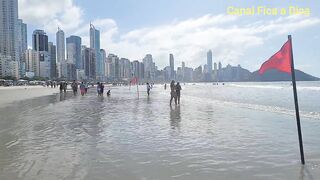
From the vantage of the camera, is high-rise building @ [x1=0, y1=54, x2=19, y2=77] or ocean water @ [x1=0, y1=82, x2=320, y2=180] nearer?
ocean water @ [x1=0, y1=82, x2=320, y2=180]

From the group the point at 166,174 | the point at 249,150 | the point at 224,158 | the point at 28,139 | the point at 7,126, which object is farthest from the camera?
the point at 7,126

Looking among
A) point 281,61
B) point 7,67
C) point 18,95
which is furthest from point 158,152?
point 7,67

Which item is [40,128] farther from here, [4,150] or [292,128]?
[292,128]

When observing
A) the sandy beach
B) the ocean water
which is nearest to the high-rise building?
the sandy beach

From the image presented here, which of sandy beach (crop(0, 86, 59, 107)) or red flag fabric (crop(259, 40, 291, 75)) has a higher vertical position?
red flag fabric (crop(259, 40, 291, 75))

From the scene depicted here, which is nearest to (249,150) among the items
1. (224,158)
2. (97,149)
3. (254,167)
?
(224,158)

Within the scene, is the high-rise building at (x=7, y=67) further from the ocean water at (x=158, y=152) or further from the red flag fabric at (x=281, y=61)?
the red flag fabric at (x=281, y=61)

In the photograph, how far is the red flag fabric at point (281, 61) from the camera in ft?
22.6

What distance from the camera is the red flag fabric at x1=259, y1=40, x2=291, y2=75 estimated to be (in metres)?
6.89

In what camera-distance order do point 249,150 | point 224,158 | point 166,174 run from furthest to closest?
1. point 249,150
2. point 224,158
3. point 166,174

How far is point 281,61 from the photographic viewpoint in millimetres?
7043

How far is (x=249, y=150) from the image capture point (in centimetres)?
809

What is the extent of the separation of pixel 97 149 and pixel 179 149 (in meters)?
2.00

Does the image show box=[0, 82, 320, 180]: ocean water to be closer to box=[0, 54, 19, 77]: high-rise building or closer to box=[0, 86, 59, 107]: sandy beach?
box=[0, 86, 59, 107]: sandy beach
